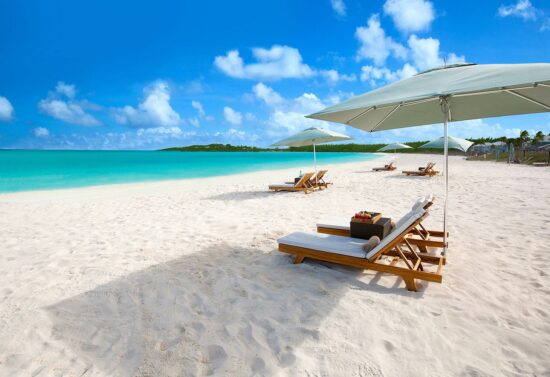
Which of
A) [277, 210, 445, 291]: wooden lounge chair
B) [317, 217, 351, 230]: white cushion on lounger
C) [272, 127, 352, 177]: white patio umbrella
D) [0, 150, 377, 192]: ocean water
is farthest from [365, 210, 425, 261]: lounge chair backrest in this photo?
[0, 150, 377, 192]: ocean water

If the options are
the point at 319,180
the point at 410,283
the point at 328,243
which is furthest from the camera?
the point at 319,180

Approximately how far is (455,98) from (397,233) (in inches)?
78.9

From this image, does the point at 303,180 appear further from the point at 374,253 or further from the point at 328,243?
the point at 374,253

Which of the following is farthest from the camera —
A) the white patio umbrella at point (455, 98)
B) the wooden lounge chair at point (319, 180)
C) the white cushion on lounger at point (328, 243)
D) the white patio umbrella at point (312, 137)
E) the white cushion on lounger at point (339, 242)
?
the wooden lounge chair at point (319, 180)

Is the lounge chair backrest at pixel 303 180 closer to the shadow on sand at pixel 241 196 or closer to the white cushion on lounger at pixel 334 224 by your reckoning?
the shadow on sand at pixel 241 196

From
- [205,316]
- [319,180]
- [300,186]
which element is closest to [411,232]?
[205,316]

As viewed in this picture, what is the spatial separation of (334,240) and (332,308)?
3.92 ft

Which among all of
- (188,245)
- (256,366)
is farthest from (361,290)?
(188,245)

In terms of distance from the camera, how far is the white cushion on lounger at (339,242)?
10.3ft

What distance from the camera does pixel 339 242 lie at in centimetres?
383

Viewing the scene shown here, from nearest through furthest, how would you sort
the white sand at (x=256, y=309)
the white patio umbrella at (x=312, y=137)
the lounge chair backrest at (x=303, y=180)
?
1. the white sand at (x=256, y=309)
2. the lounge chair backrest at (x=303, y=180)
3. the white patio umbrella at (x=312, y=137)

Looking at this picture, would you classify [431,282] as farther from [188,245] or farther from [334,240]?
[188,245]

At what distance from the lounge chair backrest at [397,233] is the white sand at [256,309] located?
0.34m

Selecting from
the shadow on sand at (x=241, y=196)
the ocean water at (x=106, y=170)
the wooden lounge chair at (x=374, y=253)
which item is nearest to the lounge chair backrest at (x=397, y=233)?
the wooden lounge chair at (x=374, y=253)
